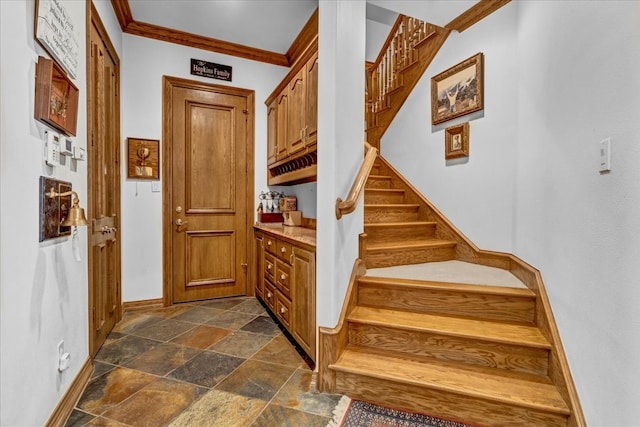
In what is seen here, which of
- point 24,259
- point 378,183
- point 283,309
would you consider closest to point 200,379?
point 283,309

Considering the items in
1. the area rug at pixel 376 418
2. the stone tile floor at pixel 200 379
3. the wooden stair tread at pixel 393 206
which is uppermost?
the wooden stair tread at pixel 393 206

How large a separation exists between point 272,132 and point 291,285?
192 cm

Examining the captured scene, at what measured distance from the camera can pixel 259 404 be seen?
Result: 5.26 feet

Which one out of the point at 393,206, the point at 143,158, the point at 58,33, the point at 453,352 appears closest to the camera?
the point at 58,33

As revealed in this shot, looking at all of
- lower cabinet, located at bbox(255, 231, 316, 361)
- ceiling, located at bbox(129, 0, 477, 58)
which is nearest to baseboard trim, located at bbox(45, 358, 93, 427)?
lower cabinet, located at bbox(255, 231, 316, 361)

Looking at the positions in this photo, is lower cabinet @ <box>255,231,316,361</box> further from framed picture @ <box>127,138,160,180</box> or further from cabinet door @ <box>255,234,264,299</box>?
framed picture @ <box>127,138,160,180</box>

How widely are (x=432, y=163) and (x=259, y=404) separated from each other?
8.97ft

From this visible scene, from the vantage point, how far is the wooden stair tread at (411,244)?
2.50 metres

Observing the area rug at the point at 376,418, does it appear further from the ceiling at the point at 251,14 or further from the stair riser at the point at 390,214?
the ceiling at the point at 251,14

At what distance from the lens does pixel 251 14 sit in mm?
2865

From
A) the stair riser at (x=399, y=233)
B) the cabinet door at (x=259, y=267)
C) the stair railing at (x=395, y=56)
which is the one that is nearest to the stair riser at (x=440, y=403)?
the stair riser at (x=399, y=233)

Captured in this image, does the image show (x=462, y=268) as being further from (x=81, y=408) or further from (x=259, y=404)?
(x=81, y=408)

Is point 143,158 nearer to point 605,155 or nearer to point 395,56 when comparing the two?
point 395,56

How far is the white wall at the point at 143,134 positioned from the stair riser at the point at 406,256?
2.33 m
